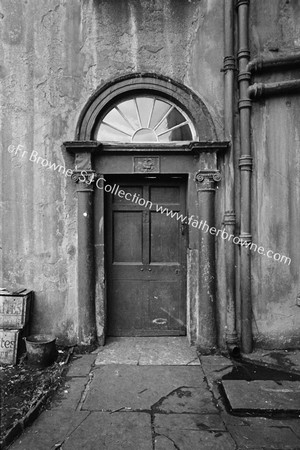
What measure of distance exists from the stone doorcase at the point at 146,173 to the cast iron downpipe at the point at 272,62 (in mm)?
881

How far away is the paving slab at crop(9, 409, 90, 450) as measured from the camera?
259cm

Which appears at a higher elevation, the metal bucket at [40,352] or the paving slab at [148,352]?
the metal bucket at [40,352]

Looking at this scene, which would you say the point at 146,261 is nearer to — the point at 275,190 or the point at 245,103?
the point at 275,190

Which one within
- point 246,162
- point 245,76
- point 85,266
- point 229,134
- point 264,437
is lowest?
point 264,437

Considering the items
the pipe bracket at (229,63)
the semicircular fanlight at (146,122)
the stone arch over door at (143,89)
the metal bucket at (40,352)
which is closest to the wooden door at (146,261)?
the semicircular fanlight at (146,122)

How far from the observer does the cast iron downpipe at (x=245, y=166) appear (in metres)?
4.32

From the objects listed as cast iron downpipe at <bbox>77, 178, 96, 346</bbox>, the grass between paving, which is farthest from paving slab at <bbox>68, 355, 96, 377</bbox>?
cast iron downpipe at <bbox>77, 178, 96, 346</bbox>

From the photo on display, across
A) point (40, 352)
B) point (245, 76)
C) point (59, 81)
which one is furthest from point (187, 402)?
point (59, 81)

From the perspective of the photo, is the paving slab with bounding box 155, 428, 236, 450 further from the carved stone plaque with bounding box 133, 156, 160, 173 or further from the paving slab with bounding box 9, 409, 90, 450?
the carved stone plaque with bounding box 133, 156, 160, 173

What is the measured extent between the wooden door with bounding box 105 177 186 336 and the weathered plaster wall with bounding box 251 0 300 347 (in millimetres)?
1132

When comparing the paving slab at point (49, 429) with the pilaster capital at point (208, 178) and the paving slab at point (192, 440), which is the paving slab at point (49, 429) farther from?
the pilaster capital at point (208, 178)

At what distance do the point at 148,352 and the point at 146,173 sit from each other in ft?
8.25

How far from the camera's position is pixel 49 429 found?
2773mm

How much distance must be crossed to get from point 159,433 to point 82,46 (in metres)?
4.83
